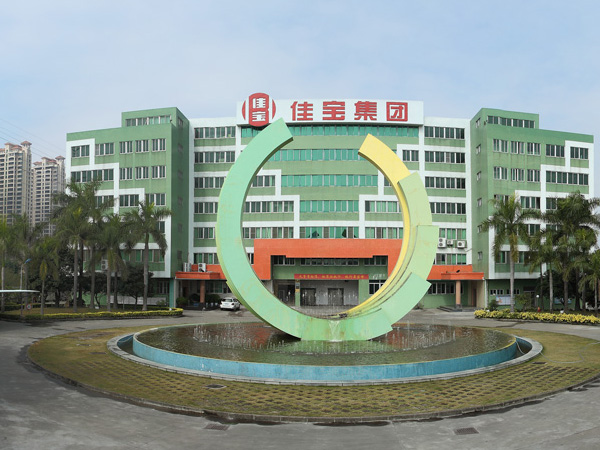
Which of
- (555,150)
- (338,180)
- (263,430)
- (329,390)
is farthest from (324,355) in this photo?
(555,150)

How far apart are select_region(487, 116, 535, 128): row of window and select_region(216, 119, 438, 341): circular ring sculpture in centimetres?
3782

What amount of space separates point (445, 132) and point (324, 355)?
44.2 metres

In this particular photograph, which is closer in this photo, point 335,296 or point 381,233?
point 381,233

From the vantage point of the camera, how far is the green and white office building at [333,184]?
5159 cm

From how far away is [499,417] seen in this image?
1056 cm

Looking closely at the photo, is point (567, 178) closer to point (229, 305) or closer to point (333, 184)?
point (333, 184)

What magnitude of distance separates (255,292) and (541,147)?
45185 mm

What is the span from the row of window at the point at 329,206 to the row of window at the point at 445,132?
11.0 m

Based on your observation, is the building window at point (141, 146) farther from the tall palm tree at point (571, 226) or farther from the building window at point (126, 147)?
the tall palm tree at point (571, 226)

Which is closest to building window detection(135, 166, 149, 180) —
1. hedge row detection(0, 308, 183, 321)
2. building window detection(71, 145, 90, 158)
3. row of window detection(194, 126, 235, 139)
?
building window detection(71, 145, 90, 158)

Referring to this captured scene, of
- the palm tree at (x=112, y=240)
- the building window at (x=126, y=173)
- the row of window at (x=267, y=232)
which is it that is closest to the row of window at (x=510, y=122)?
the row of window at (x=267, y=232)

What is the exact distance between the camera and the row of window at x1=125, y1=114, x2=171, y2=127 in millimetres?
54344

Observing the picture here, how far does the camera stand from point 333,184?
53.3 meters

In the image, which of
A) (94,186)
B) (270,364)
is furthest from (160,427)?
(94,186)
